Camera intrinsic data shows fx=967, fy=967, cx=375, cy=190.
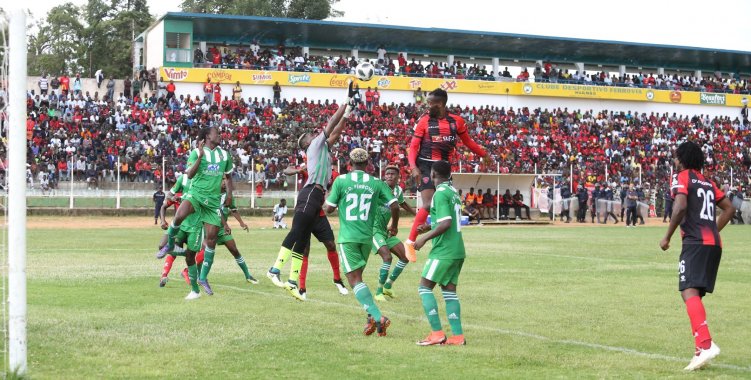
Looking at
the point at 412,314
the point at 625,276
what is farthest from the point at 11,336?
the point at 625,276

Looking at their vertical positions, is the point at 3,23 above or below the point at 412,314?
above

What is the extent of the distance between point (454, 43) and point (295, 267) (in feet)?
215

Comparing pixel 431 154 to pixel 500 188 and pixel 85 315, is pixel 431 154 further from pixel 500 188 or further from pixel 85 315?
pixel 500 188

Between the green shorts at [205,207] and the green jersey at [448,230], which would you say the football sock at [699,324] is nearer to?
the green jersey at [448,230]

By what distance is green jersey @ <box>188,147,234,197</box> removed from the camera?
15.3m

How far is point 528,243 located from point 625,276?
39.6 feet

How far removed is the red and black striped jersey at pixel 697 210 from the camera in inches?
384

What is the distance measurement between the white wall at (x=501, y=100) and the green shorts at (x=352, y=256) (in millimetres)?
54246

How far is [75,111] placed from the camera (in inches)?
2126

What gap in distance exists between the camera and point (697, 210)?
9.83 m

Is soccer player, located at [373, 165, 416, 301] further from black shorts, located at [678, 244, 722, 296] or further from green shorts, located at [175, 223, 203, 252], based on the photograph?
black shorts, located at [678, 244, 722, 296]

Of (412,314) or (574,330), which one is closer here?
(574,330)

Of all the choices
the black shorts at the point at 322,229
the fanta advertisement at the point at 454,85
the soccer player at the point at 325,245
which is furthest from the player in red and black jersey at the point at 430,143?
the fanta advertisement at the point at 454,85

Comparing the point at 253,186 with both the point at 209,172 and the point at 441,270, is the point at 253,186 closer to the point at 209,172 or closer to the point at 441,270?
the point at 209,172
